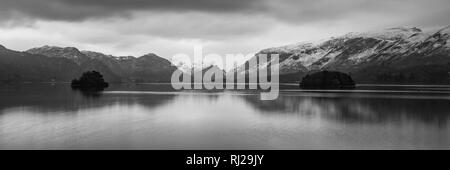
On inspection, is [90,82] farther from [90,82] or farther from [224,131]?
[224,131]

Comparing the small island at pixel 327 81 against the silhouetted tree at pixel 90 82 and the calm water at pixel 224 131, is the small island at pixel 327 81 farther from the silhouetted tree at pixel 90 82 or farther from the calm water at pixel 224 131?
the calm water at pixel 224 131

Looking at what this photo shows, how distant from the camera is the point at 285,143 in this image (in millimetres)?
33000

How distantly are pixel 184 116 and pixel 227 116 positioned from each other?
594cm

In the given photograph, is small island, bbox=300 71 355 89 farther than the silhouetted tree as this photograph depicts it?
No

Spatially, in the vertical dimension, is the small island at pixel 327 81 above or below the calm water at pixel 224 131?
above

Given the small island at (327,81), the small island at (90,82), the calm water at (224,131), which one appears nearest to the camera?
the calm water at (224,131)

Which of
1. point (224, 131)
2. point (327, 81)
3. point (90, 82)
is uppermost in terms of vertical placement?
point (90, 82)

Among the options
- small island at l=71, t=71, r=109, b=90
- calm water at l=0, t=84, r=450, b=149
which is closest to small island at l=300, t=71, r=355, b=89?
small island at l=71, t=71, r=109, b=90

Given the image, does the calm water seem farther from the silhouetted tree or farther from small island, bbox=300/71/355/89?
the silhouetted tree

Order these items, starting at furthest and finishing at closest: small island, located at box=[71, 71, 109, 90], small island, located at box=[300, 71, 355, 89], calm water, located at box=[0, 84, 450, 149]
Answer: small island, located at box=[71, 71, 109, 90]
small island, located at box=[300, 71, 355, 89]
calm water, located at box=[0, 84, 450, 149]

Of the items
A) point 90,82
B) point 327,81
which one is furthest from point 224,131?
point 90,82

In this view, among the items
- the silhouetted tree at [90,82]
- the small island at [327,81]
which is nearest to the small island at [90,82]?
the silhouetted tree at [90,82]
